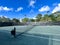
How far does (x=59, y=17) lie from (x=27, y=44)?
2313 inches

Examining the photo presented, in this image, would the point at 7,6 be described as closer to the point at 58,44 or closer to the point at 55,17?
the point at 58,44

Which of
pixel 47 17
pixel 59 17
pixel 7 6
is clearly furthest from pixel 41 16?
pixel 7 6

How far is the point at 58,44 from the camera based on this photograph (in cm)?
702

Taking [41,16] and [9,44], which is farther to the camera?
[41,16]

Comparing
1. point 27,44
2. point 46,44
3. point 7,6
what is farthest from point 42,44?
point 7,6

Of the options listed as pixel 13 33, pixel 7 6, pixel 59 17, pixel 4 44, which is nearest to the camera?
pixel 4 44

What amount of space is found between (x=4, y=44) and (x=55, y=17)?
197 ft

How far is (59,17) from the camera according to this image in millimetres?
64188

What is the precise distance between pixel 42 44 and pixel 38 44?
197mm

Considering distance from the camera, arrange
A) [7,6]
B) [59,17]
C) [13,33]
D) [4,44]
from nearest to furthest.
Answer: [4,44]
[13,33]
[7,6]
[59,17]

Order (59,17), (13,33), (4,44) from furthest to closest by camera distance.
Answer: (59,17), (13,33), (4,44)

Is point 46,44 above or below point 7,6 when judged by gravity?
below

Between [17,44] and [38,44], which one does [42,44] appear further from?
[17,44]

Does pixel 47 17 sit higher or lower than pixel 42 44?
higher
